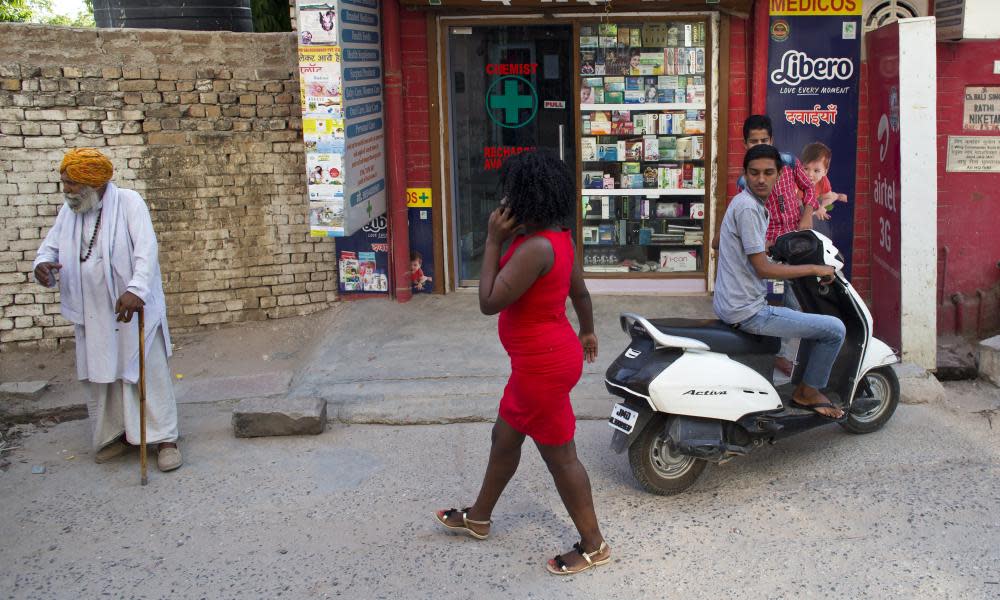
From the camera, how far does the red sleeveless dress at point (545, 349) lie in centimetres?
391

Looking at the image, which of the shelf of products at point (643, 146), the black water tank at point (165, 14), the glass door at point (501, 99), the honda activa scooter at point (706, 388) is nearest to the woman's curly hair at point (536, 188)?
the honda activa scooter at point (706, 388)

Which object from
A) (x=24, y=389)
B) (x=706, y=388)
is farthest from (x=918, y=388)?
(x=24, y=389)

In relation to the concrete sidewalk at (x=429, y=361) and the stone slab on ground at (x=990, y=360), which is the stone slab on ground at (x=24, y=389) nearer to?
the concrete sidewalk at (x=429, y=361)

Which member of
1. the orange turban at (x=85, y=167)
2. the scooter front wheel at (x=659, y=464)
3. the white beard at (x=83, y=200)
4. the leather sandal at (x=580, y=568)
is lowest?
the leather sandal at (x=580, y=568)

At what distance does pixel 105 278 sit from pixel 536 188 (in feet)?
9.08

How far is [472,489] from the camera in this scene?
5.02 meters

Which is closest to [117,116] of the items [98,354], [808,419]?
[98,354]

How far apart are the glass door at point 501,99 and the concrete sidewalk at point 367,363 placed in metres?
1.05

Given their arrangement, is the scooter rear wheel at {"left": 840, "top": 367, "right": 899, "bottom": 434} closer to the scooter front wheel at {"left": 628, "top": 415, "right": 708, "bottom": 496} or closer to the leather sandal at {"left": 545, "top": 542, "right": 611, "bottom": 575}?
the scooter front wheel at {"left": 628, "top": 415, "right": 708, "bottom": 496}

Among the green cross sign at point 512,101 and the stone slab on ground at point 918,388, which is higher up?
the green cross sign at point 512,101

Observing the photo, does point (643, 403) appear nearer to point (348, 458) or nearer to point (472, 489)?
point (472, 489)

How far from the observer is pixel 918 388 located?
19.8 ft

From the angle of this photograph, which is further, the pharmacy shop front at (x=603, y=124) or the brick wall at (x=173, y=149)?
the pharmacy shop front at (x=603, y=124)

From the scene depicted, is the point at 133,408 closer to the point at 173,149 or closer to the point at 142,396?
the point at 142,396
